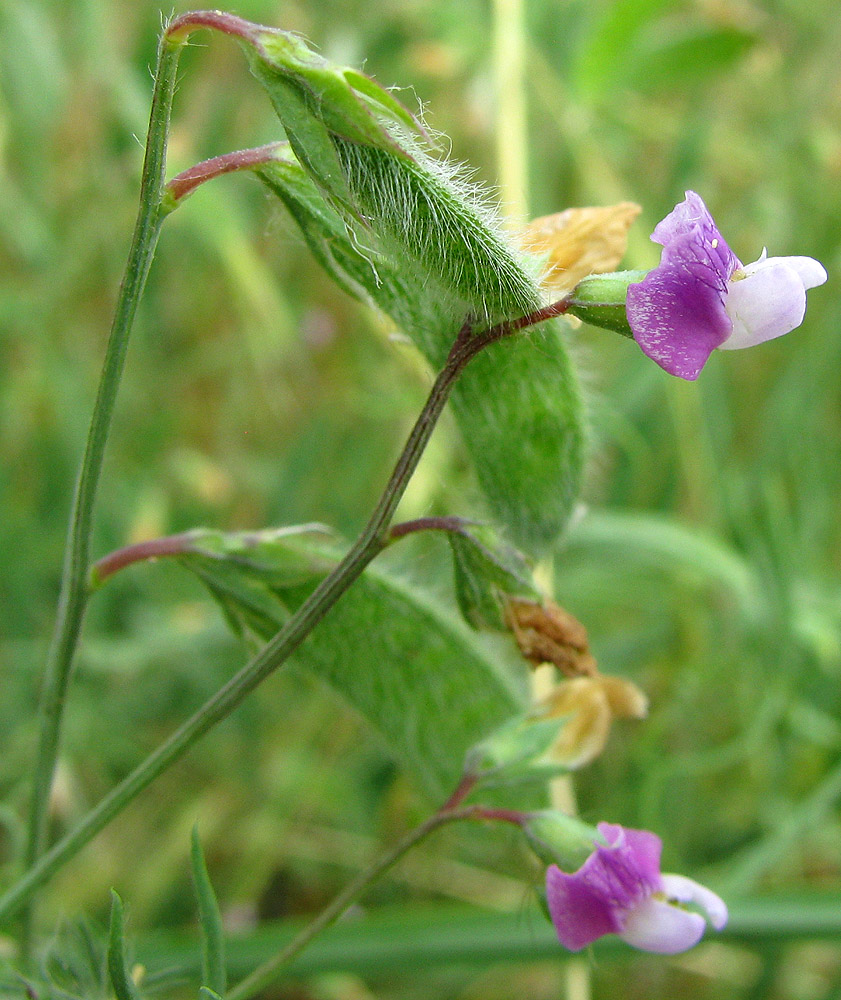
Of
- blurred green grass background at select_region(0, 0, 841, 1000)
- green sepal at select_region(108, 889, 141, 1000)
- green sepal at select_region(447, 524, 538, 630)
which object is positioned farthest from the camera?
blurred green grass background at select_region(0, 0, 841, 1000)

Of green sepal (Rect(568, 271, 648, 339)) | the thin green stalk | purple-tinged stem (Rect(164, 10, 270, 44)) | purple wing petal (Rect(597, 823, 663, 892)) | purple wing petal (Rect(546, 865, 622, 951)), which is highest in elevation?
purple-tinged stem (Rect(164, 10, 270, 44))

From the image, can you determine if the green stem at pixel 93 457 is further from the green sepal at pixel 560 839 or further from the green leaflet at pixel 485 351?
the green sepal at pixel 560 839

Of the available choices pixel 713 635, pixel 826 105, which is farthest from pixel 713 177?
pixel 713 635

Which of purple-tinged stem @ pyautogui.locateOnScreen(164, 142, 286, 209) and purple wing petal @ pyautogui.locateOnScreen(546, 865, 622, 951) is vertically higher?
purple-tinged stem @ pyautogui.locateOnScreen(164, 142, 286, 209)

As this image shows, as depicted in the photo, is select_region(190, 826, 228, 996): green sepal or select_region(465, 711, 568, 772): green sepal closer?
select_region(190, 826, 228, 996): green sepal

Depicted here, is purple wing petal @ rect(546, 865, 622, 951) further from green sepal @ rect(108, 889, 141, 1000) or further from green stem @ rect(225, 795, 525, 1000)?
green sepal @ rect(108, 889, 141, 1000)

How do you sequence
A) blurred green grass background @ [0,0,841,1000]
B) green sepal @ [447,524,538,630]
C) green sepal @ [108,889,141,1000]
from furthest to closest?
blurred green grass background @ [0,0,841,1000], green sepal @ [447,524,538,630], green sepal @ [108,889,141,1000]

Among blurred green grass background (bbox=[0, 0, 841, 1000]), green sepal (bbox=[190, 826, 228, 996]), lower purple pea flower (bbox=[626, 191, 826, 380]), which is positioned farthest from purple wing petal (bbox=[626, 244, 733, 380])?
blurred green grass background (bbox=[0, 0, 841, 1000])
